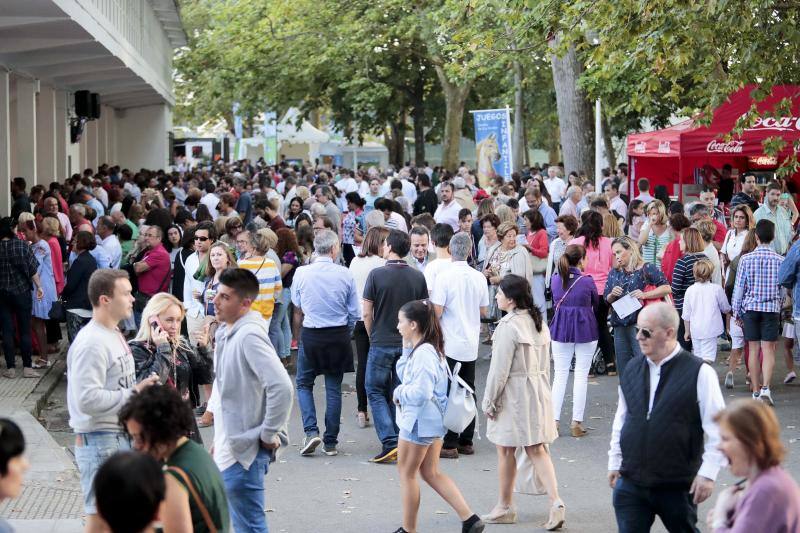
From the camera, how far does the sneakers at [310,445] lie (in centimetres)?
1013

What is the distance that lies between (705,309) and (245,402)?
6.92m

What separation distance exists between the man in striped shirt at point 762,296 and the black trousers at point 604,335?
1603 millimetres

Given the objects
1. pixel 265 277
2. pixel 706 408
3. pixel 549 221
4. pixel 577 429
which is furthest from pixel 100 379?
pixel 549 221

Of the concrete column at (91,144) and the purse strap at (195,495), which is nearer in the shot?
the purse strap at (195,495)

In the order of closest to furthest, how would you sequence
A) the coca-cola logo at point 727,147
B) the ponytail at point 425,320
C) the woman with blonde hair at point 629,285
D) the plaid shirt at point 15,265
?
the ponytail at point 425,320 < the woman with blonde hair at point 629,285 < the plaid shirt at point 15,265 < the coca-cola logo at point 727,147

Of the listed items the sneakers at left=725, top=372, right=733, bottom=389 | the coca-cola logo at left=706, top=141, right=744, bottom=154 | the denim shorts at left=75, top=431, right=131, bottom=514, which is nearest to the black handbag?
the sneakers at left=725, top=372, right=733, bottom=389

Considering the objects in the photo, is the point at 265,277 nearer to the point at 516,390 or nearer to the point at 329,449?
the point at 329,449

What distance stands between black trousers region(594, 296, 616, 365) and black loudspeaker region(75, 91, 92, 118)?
14.9 meters

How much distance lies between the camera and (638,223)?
54.0 feet

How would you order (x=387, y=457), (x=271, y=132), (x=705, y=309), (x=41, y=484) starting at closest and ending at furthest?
(x=41, y=484) → (x=387, y=457) → (x=705, y=309) → (x=271, y=132)

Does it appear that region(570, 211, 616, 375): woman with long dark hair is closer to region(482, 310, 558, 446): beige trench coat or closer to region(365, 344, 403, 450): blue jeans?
region(365, 344, 403, 450): blue jeans

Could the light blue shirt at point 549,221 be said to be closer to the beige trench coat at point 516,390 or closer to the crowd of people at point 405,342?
the crowd of people at point 405,342

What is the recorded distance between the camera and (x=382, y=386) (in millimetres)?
10016

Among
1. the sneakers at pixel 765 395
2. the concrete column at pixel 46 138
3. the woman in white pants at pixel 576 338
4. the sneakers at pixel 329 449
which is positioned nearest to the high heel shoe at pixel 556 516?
the woman in white pants at pixel 576 338
